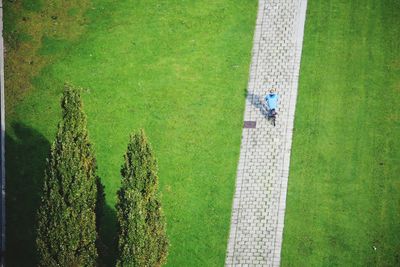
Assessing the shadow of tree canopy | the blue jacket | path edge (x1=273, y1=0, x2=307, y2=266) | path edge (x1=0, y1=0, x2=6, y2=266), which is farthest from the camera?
the blue jacket

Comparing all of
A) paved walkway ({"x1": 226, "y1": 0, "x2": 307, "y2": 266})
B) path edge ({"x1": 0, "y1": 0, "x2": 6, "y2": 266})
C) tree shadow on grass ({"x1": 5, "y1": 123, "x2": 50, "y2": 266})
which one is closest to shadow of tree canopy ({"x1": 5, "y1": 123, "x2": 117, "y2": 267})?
tree shadow on grass ({"x1": 5, "y1": 123, "x2": 50, "y2": 266})

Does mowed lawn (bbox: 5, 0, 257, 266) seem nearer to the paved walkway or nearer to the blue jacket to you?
the paved walkway

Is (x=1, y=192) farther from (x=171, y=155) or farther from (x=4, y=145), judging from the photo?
(x=171, y=155)

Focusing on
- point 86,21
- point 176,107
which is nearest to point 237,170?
point 176,107

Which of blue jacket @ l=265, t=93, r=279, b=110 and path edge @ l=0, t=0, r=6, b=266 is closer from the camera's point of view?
path edge @ l=0, t=0, r=6, b=266

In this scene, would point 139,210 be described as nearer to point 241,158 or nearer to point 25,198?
point 241,158

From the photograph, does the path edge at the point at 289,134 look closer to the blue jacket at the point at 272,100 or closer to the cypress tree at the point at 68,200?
the blue jacket at the point at 272,100
